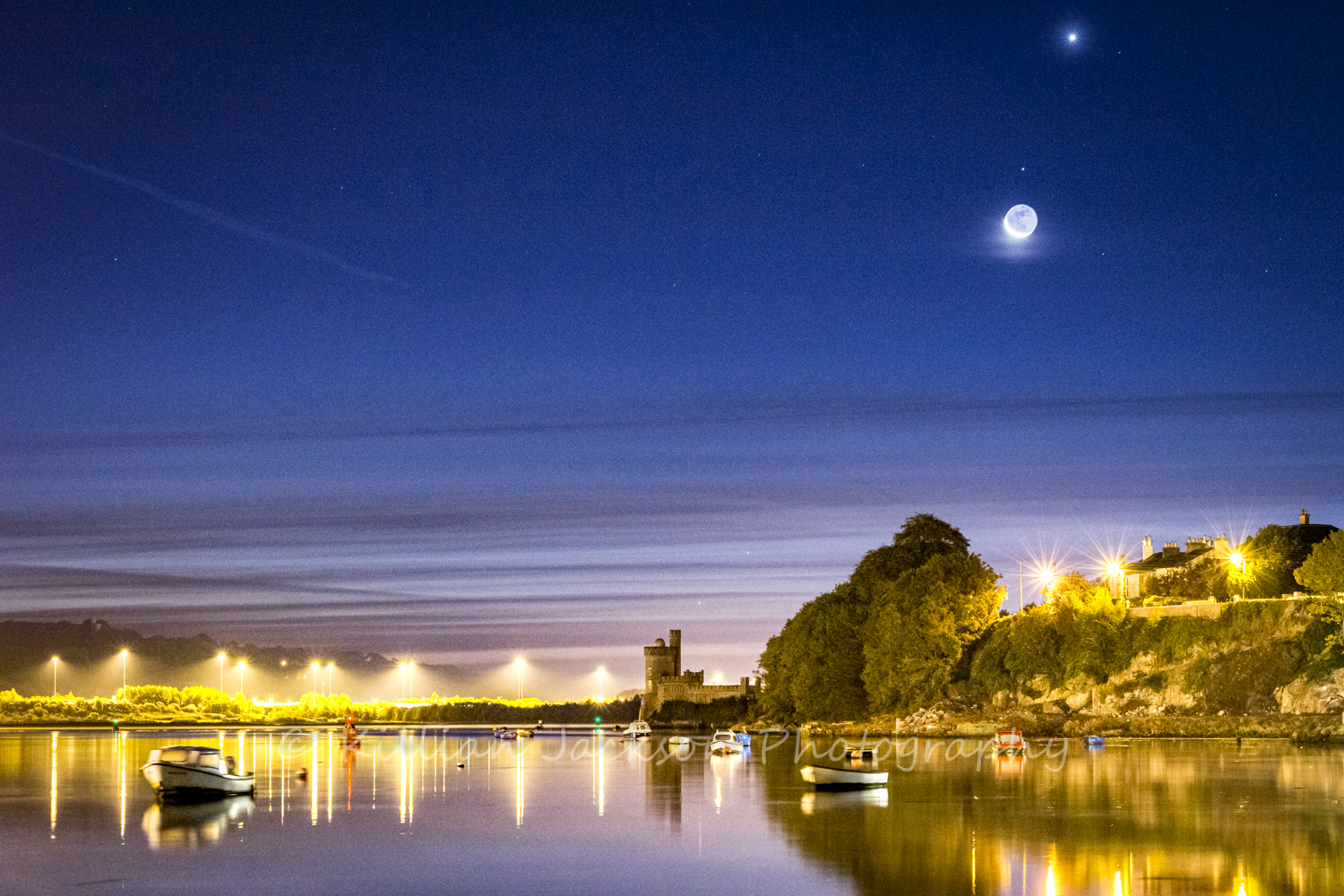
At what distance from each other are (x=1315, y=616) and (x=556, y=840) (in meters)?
79.1

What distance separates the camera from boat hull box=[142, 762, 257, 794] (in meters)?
52.0

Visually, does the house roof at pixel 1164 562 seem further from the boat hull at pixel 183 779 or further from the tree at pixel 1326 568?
the boat hull at pixel 183 779

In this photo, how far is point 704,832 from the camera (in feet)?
134

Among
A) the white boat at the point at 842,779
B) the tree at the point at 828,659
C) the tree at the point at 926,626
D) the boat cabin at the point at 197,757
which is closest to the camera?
the boat cabin at the point at 197,757

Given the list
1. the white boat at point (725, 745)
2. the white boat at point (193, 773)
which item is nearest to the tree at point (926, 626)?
the white boat at point (725, 745)

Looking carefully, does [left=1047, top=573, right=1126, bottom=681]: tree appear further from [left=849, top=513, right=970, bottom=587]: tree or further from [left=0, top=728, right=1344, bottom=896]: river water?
[left=0, top=728, right=1344, bottom=896]: river water

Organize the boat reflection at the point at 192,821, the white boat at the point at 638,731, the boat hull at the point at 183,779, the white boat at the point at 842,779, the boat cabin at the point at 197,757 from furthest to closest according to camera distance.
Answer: the white boat at the point at 638,731 < the white boat at the point at 842,779 < the boat cabin at the point at 197,757 < the boat hull at the point at 183,779 < the boat reflection at the point at 192,821

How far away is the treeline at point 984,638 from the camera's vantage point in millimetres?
99812

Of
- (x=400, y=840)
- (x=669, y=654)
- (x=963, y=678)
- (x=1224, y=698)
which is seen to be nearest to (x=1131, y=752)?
(x=1224, y=698)

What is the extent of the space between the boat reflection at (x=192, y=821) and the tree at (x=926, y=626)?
73.2 meters

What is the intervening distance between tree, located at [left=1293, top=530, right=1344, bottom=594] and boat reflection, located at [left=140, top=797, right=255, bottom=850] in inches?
3121

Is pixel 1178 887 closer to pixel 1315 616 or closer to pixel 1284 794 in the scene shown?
pixel 1284 794

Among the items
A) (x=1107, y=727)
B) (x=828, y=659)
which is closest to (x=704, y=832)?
(x=1107, y=727)

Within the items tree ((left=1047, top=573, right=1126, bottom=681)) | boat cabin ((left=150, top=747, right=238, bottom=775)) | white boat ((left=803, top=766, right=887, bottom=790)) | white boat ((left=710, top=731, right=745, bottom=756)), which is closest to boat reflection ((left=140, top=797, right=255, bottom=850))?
boat cabin ((left=150, top=747, right=238, bottom=775))
